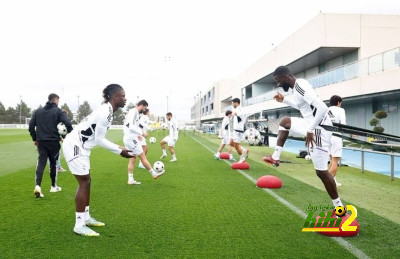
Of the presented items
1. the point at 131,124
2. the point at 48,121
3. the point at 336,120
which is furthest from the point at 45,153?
the point at 336,120

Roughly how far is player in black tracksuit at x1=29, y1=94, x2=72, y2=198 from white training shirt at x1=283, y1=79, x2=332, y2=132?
4.85m

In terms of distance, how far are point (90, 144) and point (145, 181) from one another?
5.01m

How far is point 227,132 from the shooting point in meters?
15.3

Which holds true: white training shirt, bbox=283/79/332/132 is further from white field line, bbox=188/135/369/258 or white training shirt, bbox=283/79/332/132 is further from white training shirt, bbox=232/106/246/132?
white training shirt, bbox=232/106/246/132

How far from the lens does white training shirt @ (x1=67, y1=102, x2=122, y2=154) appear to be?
15.9 ft

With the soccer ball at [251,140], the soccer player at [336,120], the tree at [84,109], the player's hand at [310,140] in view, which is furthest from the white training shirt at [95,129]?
the tree at [84,109]

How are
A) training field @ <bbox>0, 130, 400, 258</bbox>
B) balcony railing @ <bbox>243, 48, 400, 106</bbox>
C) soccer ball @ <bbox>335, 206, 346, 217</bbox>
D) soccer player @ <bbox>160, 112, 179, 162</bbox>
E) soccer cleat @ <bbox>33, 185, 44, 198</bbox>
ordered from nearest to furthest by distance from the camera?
training field @ <bbox>0, 130, 400, 258</bbox>, soccer ball @ <bbox>335, 206, 346, 217</bbox>, soccer cleat @ <bbox>33, 185, 44, 198</bbox>, soccer player @ <bbox>160, 112, 179, 162</bbox>, balcony railing @ <bbox>243, 48, 400, 106</bbox>

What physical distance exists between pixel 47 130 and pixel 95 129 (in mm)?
3171

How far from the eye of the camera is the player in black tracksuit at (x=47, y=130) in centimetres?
754

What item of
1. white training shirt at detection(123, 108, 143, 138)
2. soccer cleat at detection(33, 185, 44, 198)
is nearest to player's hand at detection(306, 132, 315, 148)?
white training shirt at detection(123, 108, 143, 138)

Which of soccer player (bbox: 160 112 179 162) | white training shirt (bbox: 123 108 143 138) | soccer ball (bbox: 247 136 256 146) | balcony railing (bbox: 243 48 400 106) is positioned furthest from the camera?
soccer ball (bbox: 247 136 256 146)

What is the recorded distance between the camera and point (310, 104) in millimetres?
4992

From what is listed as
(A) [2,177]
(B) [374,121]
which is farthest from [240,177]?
(B) [374,121]

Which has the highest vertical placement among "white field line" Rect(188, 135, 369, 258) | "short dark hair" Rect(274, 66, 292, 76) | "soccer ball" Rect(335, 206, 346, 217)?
"short dark hair" Rect(274, 66, 292, 76)
